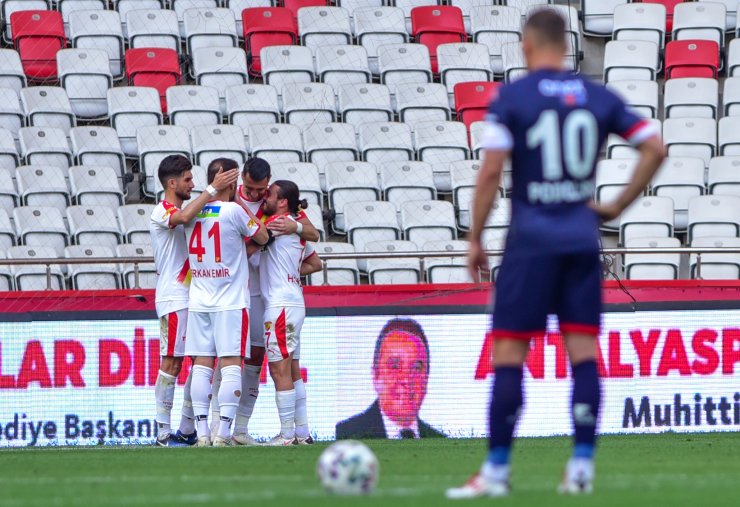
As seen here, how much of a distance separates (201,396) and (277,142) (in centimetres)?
665

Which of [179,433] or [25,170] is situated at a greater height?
[25,170]

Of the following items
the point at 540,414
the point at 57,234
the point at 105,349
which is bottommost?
the point at 540,414

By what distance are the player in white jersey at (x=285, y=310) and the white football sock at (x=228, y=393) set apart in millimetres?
445

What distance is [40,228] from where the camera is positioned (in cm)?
1442

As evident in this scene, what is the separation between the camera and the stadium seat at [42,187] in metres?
15.0

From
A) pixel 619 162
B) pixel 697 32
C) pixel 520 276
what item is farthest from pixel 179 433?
pixel 697 32

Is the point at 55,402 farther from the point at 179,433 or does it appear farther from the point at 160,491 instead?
the point at 160,491

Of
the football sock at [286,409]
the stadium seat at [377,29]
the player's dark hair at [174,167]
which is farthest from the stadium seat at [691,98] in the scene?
the player's dark hair at [174,167]

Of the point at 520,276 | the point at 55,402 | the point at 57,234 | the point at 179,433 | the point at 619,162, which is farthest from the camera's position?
the point at 619,162

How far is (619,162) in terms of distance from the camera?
50.7ft

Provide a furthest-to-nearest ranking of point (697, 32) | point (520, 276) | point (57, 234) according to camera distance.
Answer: point (697, 32) < point (57, 234) < point (520, 276)

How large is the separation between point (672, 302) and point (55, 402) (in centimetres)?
532

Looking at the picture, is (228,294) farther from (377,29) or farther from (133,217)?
(377,29)

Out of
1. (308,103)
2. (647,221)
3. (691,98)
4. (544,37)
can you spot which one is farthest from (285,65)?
(544,37)
